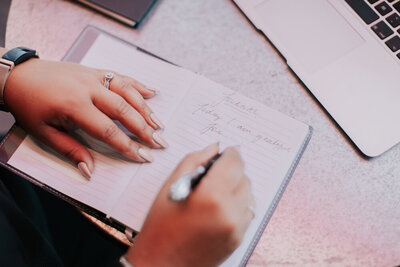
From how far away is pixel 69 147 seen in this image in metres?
0.54

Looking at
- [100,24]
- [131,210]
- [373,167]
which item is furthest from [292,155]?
[100,24]

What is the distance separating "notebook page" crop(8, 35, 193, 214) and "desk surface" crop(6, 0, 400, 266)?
6 centimetres

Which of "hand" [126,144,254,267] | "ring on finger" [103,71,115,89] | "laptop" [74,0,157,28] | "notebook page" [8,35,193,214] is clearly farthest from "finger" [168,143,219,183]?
"laptop" [74,0,157,28]

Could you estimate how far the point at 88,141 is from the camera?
0.56 m

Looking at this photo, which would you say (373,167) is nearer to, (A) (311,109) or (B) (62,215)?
(A) (311,109)

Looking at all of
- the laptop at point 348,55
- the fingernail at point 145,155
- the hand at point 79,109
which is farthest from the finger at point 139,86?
the laptop at point 348,55

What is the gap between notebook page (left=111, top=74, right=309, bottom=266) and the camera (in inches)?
20.0

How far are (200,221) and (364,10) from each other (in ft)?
1.71

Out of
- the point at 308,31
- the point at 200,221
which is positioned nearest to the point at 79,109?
the point at 200,221

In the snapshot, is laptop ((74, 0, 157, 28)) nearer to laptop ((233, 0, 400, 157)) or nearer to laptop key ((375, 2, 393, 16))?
laptop ((233, 0, 400, 157))

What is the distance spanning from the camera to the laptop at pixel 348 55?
0.58 meters

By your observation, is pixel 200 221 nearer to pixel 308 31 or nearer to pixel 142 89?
pixel 142 89

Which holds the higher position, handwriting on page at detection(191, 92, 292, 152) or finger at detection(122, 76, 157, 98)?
finger at detection(122, 76, 157, 98)

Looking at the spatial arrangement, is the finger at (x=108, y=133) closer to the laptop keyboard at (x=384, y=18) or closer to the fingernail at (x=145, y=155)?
the fingernail at (x=145, y=155)
